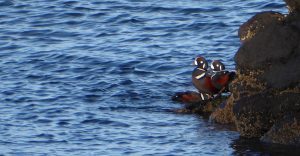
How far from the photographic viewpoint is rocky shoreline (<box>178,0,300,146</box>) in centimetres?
1572

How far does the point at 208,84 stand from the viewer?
61.4 ft

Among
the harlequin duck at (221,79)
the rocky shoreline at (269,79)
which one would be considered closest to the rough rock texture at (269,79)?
the rocky shoreline at (269,79)

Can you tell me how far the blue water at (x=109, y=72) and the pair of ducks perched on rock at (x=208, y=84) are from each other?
0.39 meters

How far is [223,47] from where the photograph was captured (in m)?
23.1

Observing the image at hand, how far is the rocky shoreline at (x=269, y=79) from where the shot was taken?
15719 mm

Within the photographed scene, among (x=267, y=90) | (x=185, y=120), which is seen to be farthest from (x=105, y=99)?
(x=267, y=90)

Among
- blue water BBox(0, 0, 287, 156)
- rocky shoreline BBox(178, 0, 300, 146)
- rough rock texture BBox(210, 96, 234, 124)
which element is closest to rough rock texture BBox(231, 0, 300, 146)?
rocky shoreline BBox(178, 0, 300, 146)

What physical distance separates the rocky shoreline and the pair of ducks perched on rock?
228cm

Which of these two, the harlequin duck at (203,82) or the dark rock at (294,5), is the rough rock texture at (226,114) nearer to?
the harlequin duck at (203,82)

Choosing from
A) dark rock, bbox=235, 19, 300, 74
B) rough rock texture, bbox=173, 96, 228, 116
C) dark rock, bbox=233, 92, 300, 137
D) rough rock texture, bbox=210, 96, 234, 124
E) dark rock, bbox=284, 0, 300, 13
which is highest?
dark rock, bbox=284, 0, 300, 13

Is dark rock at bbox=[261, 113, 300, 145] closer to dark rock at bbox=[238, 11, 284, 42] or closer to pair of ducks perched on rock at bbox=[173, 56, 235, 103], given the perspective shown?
dark rock at bbox=[238, 11, 284, 42]

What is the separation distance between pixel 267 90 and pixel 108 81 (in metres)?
5.61

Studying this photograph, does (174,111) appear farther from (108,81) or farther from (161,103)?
(108,81)

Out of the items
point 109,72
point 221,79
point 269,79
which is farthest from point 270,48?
point 109,72
